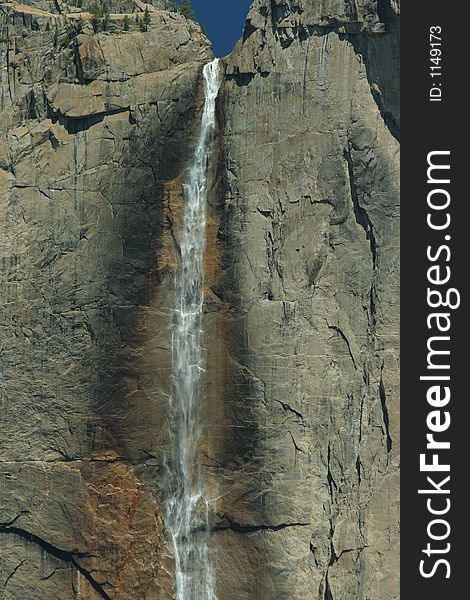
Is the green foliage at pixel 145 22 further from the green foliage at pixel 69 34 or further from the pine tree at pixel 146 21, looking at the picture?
the green foliage at pixel 69 34

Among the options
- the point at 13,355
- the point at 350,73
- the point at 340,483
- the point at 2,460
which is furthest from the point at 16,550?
the point at 350,73

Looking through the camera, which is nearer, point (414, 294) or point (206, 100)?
point (414, 294)

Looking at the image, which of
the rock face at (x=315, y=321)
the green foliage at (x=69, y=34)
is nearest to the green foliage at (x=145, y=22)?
the green foliage at (x=69, y=34)

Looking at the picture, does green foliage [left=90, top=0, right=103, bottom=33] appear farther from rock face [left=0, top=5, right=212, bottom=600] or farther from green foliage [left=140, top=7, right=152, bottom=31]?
green foliage [left=140, top=7, right=152, bottom=31]

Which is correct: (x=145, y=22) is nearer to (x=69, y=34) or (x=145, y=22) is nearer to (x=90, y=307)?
(x=69, y=34)

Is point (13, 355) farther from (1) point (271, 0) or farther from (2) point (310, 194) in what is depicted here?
(1) point (271, 0)

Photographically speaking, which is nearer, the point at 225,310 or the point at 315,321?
the point at 315,321

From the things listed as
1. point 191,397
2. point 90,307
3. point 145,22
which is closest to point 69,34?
point 145,22

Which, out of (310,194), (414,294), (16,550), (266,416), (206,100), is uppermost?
(206,100)
